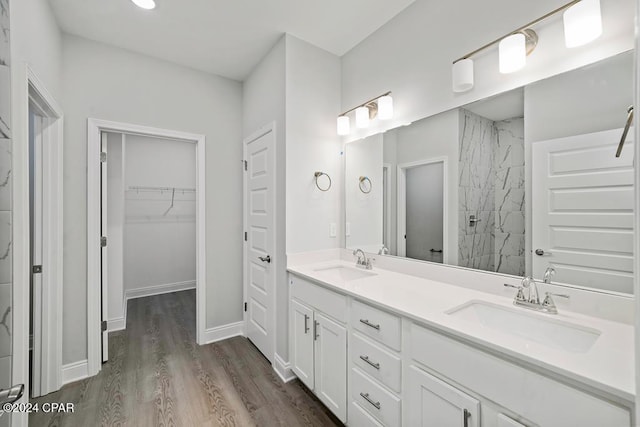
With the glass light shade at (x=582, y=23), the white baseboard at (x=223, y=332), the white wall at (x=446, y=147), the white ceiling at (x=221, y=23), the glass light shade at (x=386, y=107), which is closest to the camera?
the glass light shade at (x=582, y=23)

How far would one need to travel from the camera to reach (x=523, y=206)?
55.2 inches

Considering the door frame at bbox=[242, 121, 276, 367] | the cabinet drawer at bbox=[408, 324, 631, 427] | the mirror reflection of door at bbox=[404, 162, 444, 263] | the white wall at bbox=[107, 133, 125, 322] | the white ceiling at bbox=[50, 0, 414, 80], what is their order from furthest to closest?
the white wall at bbox=[107, 133, 125, 322]
the door frame at bbox=[242, 121, 276, 367]
the white ceiling at bbox=[50, 0, 414, 80]
the mirror reflection of door at bbox=[404, 162, 444, 263]
the cabinet drawer at bbox=[408, 324, 631, 427]

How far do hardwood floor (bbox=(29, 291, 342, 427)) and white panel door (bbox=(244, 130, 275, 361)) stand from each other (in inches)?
9.2

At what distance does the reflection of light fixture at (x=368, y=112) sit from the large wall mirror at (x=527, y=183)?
0.59 ft

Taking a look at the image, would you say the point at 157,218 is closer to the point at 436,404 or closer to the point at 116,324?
the point at 116,324

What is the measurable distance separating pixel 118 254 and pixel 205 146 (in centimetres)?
160

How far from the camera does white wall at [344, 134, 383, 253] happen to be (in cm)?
223

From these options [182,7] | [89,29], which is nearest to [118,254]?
[89,29]

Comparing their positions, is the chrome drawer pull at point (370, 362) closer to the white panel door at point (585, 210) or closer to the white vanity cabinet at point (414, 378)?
the white vanity cabinet at point (414, 378)

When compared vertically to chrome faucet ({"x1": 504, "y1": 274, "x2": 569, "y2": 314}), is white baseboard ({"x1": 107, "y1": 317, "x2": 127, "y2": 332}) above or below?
below

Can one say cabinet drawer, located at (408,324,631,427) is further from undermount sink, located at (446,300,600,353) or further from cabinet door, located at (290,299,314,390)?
cabinet door, located at (290,299,314,390)

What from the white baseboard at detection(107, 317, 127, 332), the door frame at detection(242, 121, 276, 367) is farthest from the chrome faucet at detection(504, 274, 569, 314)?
the white baseboard at detection(107, 317, 127, 332)

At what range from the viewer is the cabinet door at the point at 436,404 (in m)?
1.00

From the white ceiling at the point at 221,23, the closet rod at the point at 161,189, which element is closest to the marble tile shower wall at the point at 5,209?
the white ceiling at the point at 221,23
